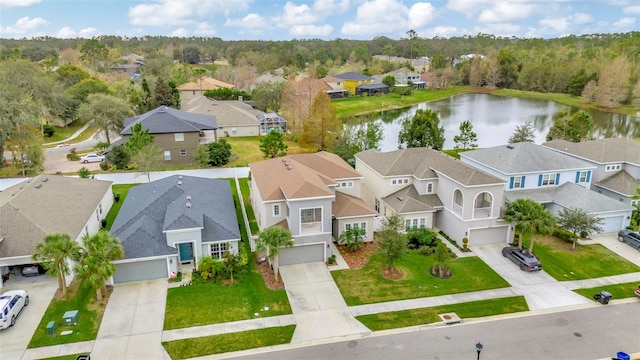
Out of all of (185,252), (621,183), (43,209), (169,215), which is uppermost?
(43,209)

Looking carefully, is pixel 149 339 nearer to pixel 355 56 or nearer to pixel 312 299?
pixel 312 299

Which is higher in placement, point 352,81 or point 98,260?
point 352,81

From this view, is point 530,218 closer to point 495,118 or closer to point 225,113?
point 225,113

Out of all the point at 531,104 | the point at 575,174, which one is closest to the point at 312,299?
the point at 575,174

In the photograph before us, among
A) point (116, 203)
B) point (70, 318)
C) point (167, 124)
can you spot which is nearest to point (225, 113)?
point (167, 124)

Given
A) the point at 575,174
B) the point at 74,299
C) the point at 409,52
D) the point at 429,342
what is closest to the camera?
the point at 429,342

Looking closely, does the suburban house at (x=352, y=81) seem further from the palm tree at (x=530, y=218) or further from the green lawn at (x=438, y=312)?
the green lawn at (x=438, y=312)

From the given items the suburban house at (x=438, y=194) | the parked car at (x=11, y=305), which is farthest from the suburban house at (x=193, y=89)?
the parked car at (x=11, y=305)
